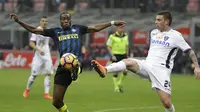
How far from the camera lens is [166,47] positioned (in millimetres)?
11977

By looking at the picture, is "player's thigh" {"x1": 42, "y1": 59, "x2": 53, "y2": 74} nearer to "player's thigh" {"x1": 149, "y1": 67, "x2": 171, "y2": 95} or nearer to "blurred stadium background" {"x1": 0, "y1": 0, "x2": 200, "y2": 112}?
"blurred stadium background" {"x1": 0, "y1": 0, "x2": 200, "y2": 112}

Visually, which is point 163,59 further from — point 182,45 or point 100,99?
point 100,99

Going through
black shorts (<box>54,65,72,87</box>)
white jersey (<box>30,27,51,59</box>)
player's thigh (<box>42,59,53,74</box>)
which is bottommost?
player's thigh (<box>42,59,53,74</box>)

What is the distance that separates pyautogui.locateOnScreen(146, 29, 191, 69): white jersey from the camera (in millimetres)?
11898

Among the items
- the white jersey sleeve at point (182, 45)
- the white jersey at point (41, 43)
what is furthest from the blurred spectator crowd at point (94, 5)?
the white jersey sleeve at point (182, 45)

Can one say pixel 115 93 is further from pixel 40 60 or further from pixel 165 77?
pixel 165 77

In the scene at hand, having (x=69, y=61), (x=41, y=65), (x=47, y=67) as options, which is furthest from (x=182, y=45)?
(x=41, y=65)

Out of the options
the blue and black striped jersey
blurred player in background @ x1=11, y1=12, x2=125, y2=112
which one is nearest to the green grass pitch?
blurred player in background @ x1=11, y1=12, x2=125, y2=112

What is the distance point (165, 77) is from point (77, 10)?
34.3 m

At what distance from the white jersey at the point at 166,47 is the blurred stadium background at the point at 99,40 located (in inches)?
235

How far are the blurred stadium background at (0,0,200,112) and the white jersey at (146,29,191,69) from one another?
5978 millimetres

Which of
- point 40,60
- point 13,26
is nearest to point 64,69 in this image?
point 40,60

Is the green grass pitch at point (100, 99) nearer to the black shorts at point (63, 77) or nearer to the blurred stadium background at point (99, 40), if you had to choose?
the blurred stadium background at point (99, 40)

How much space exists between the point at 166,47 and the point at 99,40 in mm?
28446
